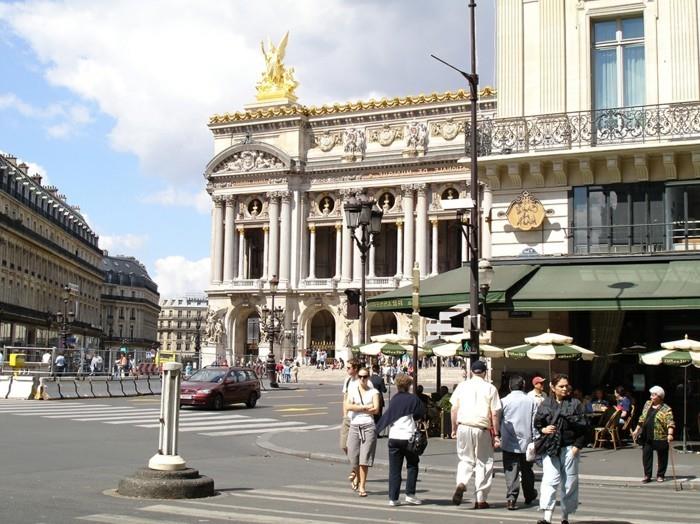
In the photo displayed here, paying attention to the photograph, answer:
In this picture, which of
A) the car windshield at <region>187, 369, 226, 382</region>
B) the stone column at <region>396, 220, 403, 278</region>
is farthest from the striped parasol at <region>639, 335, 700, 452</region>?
the stone column at <region>396, 220, 403, 278</region>

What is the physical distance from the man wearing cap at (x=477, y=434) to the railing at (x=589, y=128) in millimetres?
10944

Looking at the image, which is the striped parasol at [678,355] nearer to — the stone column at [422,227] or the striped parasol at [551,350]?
the striped parasol at [551,350]

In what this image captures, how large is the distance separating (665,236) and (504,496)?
996 centimetres

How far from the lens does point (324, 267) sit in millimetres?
88250

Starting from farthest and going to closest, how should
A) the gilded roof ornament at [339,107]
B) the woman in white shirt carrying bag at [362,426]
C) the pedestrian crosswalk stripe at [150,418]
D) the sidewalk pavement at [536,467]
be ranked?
the gilded roof ornament at [339,107]
the pedestrian crosswalk stripe at [150,418]
the sidewalk pavement at [536,467]
the woman in white shirt carrying bag at [362,426]

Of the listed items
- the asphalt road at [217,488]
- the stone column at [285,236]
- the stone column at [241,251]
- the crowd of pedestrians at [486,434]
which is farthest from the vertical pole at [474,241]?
the stone column at [241,251]

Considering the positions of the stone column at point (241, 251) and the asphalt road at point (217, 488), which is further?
the stone column at point (241, 251)

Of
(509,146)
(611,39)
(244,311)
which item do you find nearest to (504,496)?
(509,146)

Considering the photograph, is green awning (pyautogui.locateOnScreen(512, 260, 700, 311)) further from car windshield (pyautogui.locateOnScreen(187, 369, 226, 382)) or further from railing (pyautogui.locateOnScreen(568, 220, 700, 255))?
car windshield (pyautogui.locateOnScreen(187, 369, 226, 382))

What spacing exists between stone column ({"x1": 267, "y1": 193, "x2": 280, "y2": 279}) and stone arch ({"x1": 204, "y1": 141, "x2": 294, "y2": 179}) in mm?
3144

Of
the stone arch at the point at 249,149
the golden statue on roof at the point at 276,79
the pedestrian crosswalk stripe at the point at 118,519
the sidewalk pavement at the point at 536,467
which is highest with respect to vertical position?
the golden statue on roof at the point at 276,79

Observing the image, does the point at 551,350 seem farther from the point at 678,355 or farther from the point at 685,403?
the point at 685,403

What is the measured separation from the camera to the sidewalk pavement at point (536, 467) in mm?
15711

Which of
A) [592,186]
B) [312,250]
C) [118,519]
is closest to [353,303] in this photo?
[592,186]
